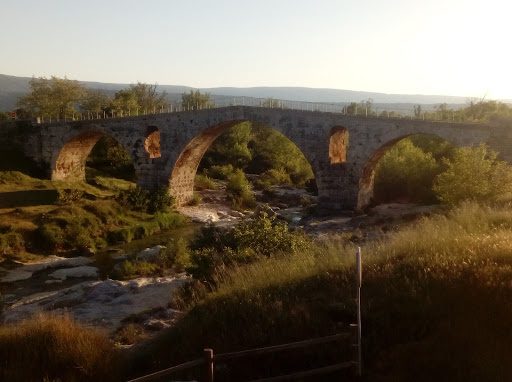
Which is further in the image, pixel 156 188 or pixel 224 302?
pixel 156 188

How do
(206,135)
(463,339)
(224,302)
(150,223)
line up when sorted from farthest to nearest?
1. (206,135)
2. (150,223)
3. (224,302)
4. (463,339)

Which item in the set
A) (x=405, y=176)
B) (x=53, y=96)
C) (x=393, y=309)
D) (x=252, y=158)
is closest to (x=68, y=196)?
(x=53, y=96)

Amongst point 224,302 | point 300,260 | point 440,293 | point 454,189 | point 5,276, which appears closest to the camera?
point 440,293

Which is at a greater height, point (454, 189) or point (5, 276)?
point (454, 189)

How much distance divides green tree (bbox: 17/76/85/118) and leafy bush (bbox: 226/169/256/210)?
20868mm

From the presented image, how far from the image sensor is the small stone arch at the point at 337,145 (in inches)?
1167

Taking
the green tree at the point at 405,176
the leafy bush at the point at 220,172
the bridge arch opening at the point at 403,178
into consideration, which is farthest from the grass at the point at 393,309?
the leafy bush at the point at 220,172

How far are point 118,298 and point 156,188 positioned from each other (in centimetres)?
2128

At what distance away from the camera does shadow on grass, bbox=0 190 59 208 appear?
1225 inches

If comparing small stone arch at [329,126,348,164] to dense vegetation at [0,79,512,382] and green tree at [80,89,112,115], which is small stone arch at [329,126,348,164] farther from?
green tree at [80,89,112,115]

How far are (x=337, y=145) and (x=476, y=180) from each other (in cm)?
1115

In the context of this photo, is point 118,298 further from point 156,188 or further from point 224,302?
point 156,188

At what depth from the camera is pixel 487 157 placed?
23.7 meters

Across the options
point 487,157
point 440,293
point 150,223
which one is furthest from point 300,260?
point 150,223
